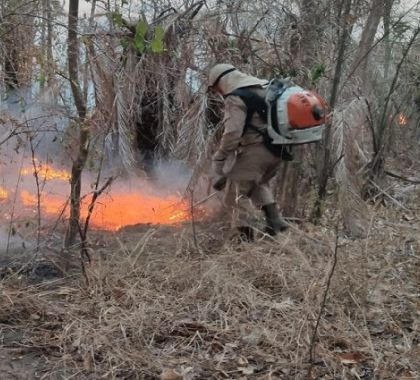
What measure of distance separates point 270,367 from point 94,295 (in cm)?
146

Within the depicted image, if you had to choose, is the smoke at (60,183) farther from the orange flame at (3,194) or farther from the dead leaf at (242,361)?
the dead leaf at (242,361)

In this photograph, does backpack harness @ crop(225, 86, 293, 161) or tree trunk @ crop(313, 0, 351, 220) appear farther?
tree trunk @ crop(313, 0, 351, 220)

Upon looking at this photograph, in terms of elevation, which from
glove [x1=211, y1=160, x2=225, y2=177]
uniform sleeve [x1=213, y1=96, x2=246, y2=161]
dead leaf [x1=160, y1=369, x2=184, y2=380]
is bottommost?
dead leaf [x1=160, y1=369, x2=184, y2=380]

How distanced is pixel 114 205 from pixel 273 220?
233cm

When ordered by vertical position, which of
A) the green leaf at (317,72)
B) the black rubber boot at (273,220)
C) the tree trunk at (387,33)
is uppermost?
Result: the tree trunk at (387,33)

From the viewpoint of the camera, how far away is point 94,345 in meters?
3.35

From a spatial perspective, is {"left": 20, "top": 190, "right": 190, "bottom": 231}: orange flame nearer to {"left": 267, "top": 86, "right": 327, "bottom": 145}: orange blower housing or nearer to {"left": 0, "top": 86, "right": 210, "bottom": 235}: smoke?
{"left": 0, "top": 86, "right": 210, "bottom": 235}: smoke

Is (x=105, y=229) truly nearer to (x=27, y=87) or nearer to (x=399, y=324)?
(x=27, y=87)

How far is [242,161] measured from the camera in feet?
18.6

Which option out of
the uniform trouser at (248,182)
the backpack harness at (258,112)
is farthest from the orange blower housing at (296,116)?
the uniform trouser at (248,182)

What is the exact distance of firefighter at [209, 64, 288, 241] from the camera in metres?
5.43

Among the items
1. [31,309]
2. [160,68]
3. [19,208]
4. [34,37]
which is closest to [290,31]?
[160,68]

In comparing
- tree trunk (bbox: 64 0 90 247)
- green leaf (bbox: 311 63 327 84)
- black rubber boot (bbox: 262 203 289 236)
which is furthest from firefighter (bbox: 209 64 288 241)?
tree trunk (bbox: 64 0 90 247)

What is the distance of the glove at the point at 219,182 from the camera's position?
233 inches
